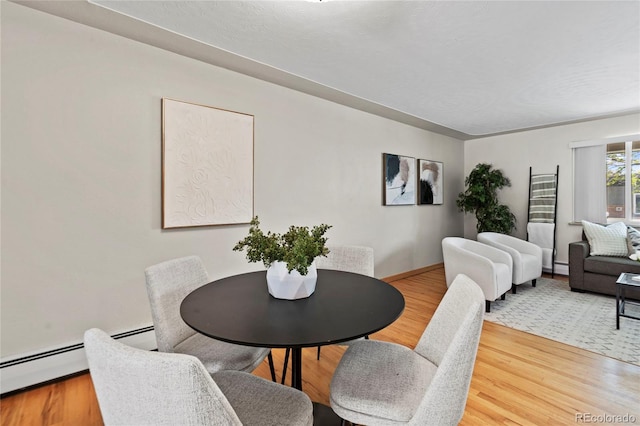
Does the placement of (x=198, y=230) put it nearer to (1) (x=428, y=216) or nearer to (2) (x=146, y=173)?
(2) (x=146, y=173)

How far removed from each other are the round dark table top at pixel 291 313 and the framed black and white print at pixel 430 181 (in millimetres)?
3707

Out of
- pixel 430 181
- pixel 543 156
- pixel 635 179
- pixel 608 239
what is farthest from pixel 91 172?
pixel 635 179

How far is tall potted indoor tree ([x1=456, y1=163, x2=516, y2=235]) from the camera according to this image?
201 inches

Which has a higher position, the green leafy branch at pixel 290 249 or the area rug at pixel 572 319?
the green leafy branch at pixel 290 249

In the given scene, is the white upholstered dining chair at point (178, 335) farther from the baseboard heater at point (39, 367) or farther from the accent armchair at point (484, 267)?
the accent armchair at point (484, 267)

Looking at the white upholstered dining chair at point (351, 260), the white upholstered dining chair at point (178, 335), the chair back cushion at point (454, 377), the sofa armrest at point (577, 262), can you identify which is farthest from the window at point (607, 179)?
the white upholstered dining chair at point (178, 335)

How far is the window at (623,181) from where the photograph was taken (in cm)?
431

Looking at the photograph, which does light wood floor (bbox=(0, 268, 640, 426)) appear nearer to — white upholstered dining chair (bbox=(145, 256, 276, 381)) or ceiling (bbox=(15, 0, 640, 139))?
white upholstered dining chair (bbox=(145, 256, 276, 381))

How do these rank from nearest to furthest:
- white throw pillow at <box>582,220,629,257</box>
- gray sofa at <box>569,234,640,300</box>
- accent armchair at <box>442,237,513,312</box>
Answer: accent armchair at <box>442,237,513,312</box>, gray sofa at <box>569,234,640,300</box>, white throw pillow at <box>582,220,629,257</box>

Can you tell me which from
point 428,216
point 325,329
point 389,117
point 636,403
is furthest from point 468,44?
point 428,216

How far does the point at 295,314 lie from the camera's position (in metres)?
1.21

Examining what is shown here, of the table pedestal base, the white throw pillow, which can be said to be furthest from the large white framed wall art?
the white throw pillow

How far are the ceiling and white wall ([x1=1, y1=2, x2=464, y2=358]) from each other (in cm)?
21

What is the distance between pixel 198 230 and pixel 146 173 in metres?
0.62
